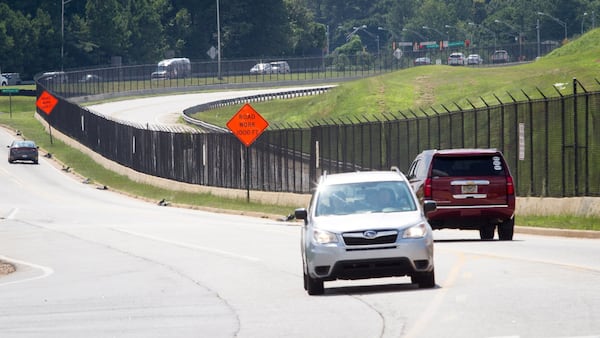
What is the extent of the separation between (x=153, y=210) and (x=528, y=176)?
69.9 feet

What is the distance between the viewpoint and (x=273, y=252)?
29.7 m

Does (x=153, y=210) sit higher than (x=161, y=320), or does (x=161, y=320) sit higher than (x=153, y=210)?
(x=161, y=320)

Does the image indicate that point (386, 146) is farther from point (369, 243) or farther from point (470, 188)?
point (369, 243)

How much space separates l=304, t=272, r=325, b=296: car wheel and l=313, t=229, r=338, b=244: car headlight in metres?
0.53

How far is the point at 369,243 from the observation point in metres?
18.9

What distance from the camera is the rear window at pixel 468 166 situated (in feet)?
96.5

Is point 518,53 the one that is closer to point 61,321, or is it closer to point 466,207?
point 466,207

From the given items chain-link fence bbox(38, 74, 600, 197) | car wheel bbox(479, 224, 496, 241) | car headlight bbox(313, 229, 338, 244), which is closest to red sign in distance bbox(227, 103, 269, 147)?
chain-link fence bbox(38, 74, 600, 197)

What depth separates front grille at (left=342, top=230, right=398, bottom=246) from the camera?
743 inches

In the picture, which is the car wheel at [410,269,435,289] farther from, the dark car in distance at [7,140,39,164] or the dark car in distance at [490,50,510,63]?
the dark car in distance at [490,50,510,63]

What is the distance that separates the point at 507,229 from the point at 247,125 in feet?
92.5

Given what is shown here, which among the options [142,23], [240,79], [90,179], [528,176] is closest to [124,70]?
[240,79]

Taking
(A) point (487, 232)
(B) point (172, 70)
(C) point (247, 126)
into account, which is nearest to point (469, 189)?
(A) point (487, 232)

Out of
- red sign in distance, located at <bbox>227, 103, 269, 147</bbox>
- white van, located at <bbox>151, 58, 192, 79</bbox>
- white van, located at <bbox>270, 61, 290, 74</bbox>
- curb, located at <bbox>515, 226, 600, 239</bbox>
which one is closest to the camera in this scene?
curb, located at <bbox>515, 226, 600, 239</bbox>
